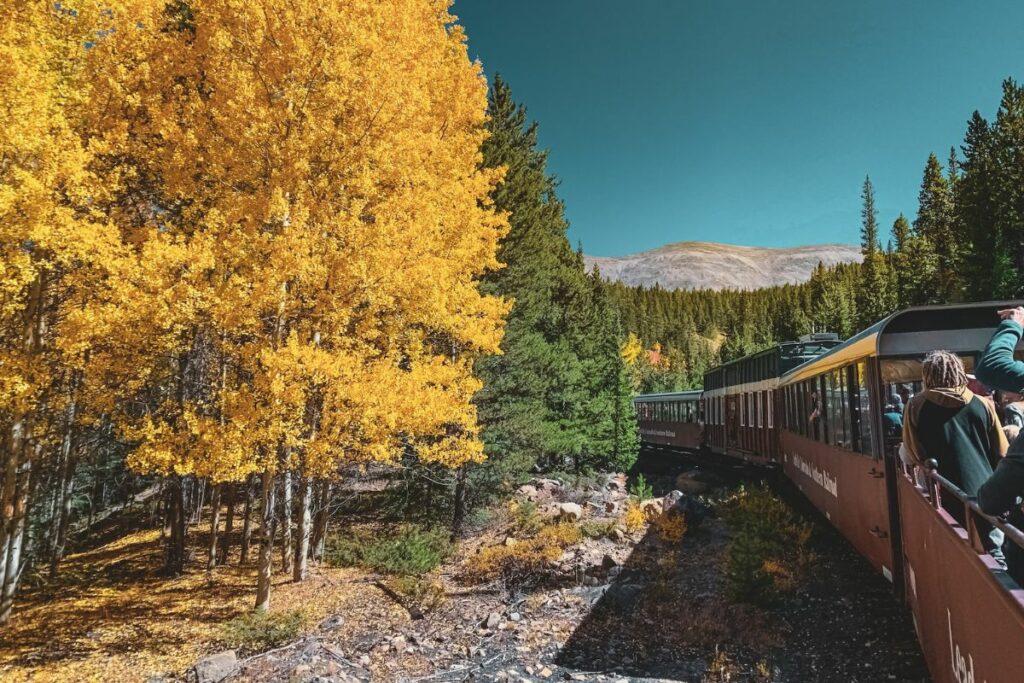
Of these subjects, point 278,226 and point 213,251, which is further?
point 278,226

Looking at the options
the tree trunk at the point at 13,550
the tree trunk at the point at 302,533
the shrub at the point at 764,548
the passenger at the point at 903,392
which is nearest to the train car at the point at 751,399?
the shrub at the point at 764,548

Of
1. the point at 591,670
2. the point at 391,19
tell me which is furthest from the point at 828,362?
the point at 391,19

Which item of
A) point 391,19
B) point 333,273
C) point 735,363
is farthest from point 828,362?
point 735,363

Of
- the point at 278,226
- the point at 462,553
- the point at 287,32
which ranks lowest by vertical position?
the point at 462,553

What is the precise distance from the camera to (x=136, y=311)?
681 centimetres

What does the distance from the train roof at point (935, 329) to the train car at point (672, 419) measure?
811 inches

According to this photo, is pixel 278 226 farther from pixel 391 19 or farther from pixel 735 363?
pixel 735 363

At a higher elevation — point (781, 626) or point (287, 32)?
point (287, 32)

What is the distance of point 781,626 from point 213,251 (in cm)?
955

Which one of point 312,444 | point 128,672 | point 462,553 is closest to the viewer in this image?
point 128,672

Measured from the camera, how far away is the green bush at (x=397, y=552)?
462 inches

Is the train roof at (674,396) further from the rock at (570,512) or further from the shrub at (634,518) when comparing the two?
the rock at (570,512)

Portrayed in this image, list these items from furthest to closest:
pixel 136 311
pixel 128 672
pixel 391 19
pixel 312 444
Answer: pixel 391 19, pixel 312 444, pixel 128 672, pixel 136 311

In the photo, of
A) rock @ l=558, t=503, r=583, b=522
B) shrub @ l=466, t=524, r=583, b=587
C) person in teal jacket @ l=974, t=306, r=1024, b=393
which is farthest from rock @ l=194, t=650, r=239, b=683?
rock @ l=558, t=503, r=583, b=522
